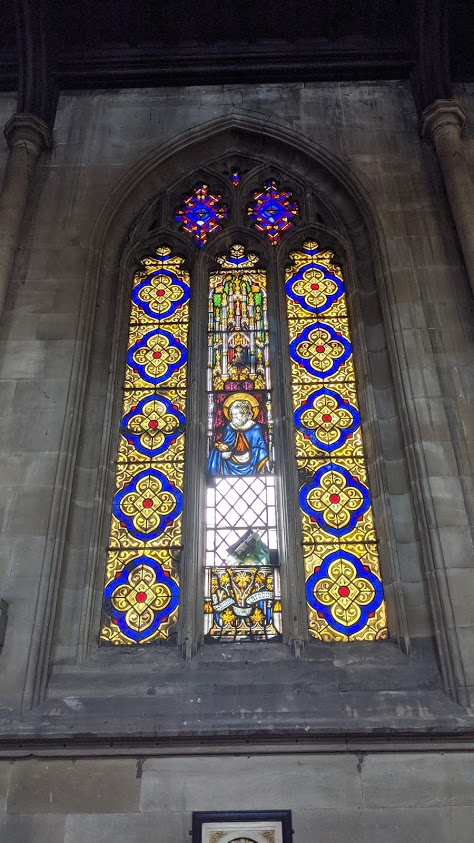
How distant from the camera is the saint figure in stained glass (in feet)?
24.1

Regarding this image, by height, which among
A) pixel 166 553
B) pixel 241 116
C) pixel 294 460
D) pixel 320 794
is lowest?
pixel 320 794

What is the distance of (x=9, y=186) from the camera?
854 cm

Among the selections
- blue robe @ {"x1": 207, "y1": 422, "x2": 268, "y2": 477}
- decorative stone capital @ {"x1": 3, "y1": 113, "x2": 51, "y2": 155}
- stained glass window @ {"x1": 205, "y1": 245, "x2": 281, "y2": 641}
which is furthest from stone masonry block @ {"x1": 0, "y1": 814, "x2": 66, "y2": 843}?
decorative stone capital @ {"x1": 3, "y1": 113, "x2": 51, "y2": 155}

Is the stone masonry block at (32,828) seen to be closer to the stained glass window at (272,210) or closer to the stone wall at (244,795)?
the stone wall at (244,795)

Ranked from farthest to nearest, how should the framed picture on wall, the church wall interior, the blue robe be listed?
1. the blue robe
2. the church wall interior
3. the framed picture on wall

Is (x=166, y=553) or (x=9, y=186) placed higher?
(x=9, y=186)

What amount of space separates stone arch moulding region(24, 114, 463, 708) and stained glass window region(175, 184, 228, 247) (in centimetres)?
28

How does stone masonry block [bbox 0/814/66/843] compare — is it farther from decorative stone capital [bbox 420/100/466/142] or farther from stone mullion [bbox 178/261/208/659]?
decorative stone capital [bbox 420/100/466/142]

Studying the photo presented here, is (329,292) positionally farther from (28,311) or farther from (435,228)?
(28,311)

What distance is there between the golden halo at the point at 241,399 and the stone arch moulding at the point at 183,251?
1.14 metres

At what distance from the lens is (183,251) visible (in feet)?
30.0

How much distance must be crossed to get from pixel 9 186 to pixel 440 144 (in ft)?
15.5

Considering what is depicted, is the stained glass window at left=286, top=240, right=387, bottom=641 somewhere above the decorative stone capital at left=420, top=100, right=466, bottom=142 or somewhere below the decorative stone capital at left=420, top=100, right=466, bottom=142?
below

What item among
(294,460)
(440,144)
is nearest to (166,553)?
(294,460)
